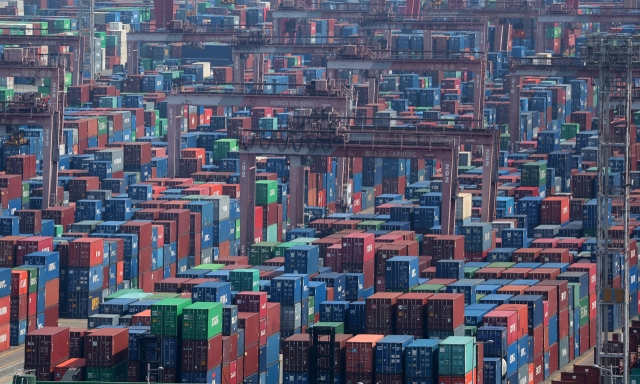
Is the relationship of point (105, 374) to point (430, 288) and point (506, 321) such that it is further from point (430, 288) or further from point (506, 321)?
point (430, 288)

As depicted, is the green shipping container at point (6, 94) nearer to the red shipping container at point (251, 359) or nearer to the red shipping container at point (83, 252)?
the red shipping container at point (83, 252)

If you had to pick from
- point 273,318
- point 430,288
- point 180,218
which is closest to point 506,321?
point 430,288

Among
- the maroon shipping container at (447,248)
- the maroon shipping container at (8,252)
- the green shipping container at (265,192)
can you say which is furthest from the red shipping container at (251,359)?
the green shipping container at (265,192)

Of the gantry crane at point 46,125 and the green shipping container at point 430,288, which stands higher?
the gantry crane at point 46,125

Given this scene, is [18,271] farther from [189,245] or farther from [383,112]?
[383,112]

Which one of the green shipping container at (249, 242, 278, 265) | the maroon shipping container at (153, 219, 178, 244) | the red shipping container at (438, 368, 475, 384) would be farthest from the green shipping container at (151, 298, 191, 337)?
the maroon shipping container at (153, 219, 178, 244)

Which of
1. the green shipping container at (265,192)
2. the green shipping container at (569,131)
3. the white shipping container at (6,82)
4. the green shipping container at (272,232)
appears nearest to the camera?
the green shipping container at (272,232)
